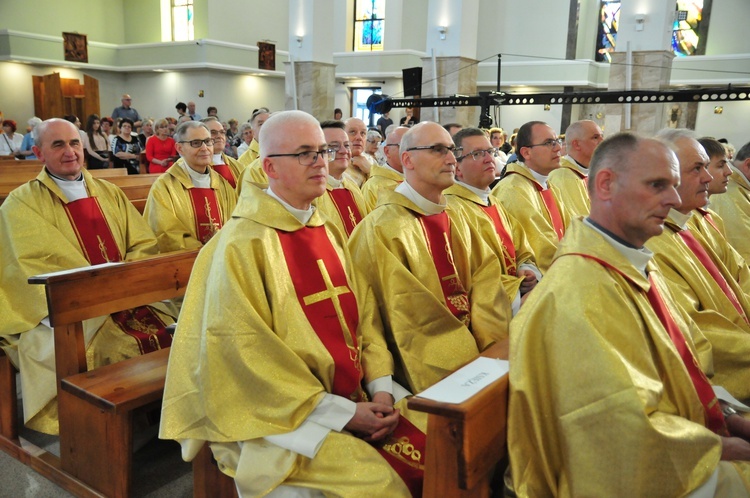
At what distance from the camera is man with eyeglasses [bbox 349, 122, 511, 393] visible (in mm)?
2875

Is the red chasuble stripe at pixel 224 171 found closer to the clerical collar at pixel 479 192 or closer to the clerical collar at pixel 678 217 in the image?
the clerical collar at pixel 479 192

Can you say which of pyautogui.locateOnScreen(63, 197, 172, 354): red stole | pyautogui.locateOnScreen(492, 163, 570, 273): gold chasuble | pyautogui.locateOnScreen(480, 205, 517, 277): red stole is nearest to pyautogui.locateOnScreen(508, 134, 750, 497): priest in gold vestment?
pyautogui.locateOnScreen(480, 205, 517, 277): red stole

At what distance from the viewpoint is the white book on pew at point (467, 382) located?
177cm

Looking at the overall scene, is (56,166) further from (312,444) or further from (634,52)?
(634,52)

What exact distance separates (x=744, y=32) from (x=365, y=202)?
16.6 meters

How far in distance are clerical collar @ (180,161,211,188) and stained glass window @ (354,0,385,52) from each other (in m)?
15.9

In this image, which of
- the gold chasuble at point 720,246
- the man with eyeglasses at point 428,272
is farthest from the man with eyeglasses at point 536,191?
the man with eyeglasses at point 428,272

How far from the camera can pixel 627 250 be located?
206 centimetres

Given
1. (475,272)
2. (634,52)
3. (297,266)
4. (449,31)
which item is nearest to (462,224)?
(475,272)

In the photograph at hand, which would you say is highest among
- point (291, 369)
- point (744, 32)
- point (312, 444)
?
point (744, 32)

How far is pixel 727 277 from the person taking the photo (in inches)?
138

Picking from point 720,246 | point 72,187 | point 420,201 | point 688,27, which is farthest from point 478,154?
point 688,27

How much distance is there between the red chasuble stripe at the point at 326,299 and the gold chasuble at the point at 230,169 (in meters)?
3.64

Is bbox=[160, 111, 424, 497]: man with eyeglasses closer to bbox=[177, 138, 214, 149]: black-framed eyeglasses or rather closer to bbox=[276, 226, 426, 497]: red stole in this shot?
bbox=[276, 226, 426, 497]: red stole
